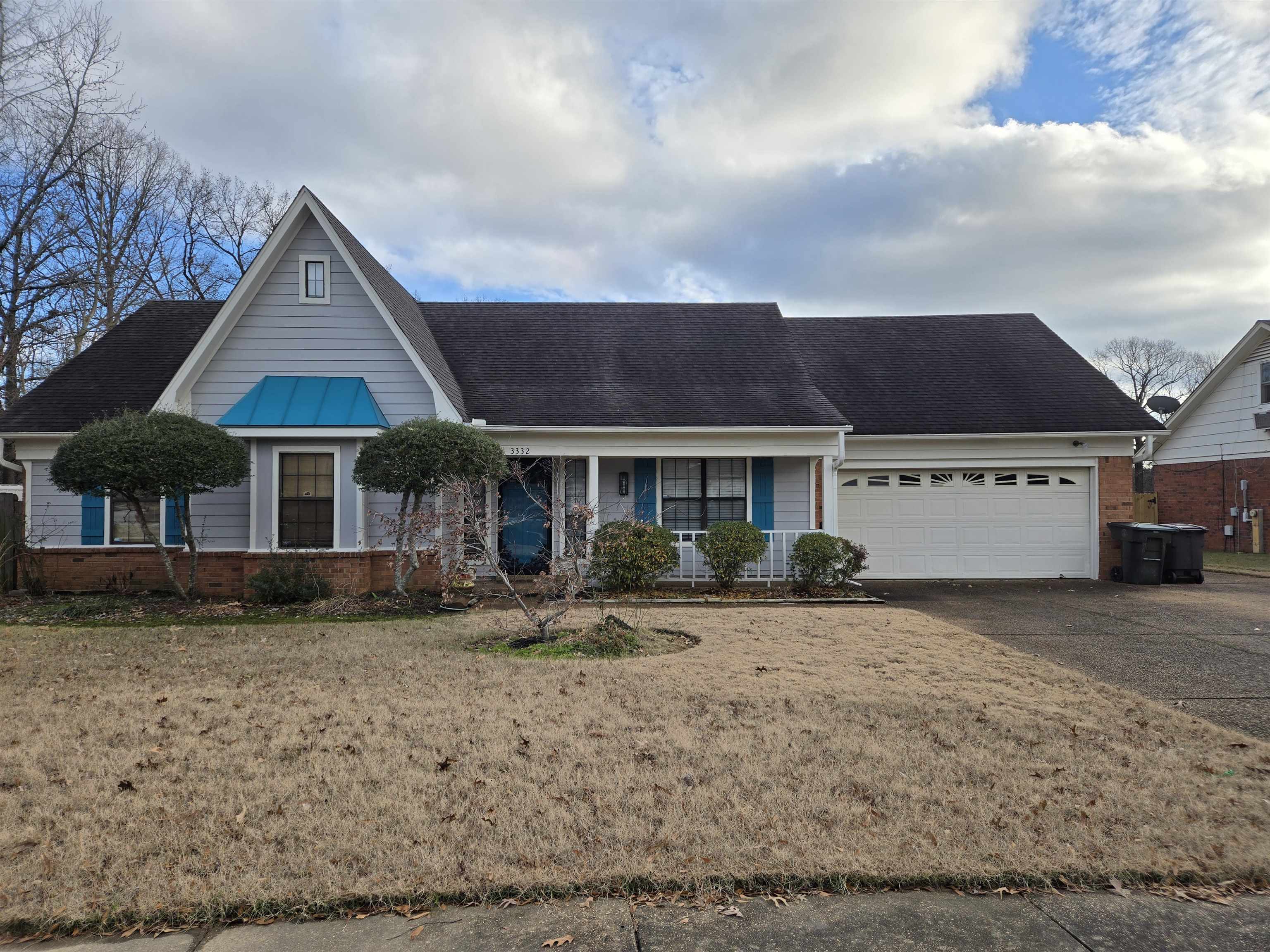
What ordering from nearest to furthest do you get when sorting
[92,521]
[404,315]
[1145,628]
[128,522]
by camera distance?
[1145,628] → [92,521] → [128,522] → [404,315]

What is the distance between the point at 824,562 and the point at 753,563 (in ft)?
4.84

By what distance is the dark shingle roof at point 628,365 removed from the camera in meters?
13.1

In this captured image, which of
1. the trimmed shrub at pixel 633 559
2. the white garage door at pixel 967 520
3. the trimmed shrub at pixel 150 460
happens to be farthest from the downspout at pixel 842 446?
the trimmed shrub at pixel 150 460

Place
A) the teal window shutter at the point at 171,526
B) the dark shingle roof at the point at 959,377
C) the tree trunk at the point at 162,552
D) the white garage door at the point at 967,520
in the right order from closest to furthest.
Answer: the tree trunk at the point at 162,552
the teal window shutter at the point at 171,526
the dark shingle roof at the point at 959,377
the white garage door at the point at 967,520

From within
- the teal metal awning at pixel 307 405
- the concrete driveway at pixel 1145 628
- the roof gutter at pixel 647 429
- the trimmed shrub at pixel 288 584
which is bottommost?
the concrete driveway at pixel 1145 628

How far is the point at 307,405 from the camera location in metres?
11.5

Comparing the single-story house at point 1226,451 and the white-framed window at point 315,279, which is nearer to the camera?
the white-framed window at point 315,279

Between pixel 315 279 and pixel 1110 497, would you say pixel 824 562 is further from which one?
pixel 315 279

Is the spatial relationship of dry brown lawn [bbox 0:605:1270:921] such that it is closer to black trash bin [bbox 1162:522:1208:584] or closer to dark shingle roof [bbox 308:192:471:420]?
dark shingle roof [bbox 308:192:471:420]

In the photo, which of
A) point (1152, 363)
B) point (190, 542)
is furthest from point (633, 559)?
point (1152, 363)

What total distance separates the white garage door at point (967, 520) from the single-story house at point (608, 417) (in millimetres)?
44

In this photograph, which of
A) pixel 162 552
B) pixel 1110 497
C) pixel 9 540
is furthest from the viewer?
pixel 1110 497

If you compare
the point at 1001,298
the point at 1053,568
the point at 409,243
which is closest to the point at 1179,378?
the point at 1001,298

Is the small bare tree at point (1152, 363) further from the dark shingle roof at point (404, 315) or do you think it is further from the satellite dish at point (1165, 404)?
the dark shingle roof at point (404, 315)
